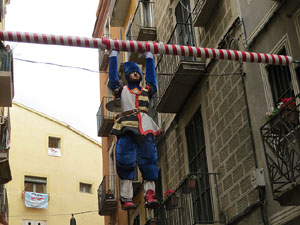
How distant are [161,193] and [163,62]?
3.88 meters

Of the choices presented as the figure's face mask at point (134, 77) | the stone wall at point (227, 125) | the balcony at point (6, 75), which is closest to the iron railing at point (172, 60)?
the stone wall at point (227, 125)

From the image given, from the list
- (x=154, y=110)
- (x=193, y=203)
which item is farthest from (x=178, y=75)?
(x=154, y=110)

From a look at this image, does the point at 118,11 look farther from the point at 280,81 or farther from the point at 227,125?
the point at 280,81

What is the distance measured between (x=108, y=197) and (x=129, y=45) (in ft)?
44.7

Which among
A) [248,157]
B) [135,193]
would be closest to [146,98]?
[248,157]

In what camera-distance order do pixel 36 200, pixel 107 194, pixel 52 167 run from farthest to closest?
pixel 52 167, pixel 36 200, pixel 107 194

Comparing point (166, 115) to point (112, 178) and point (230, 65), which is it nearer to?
point (230, 65)

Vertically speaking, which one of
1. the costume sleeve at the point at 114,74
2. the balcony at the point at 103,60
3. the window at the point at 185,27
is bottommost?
the costume sleeve at the point at 114,74

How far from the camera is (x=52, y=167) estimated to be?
31625mm

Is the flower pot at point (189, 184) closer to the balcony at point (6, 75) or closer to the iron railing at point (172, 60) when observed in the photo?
the iron railing at point (172, 60)

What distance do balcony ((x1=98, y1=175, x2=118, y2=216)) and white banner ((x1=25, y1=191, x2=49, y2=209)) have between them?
7.34 metres

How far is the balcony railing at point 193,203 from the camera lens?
1220 cm

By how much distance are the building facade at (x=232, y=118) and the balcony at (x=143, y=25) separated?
1.65 metres

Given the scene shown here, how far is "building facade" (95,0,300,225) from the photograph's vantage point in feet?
30.8
